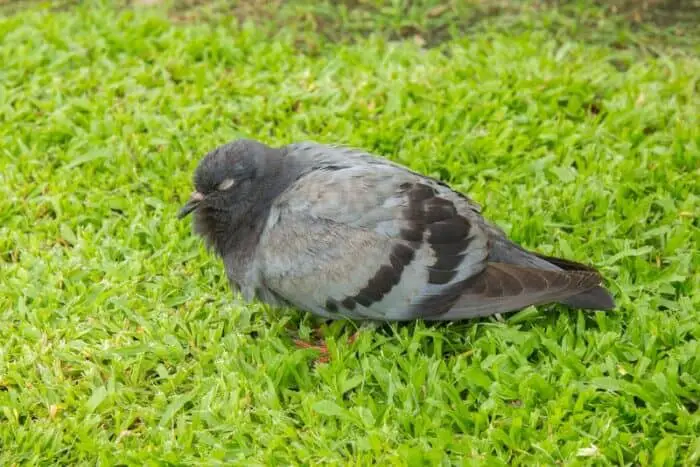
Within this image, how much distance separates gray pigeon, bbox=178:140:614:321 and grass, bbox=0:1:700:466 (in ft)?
0.73

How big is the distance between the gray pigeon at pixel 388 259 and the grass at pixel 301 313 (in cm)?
22

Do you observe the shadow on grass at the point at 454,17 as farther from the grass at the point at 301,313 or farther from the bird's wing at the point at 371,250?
the bird's wing at the point at 371,250

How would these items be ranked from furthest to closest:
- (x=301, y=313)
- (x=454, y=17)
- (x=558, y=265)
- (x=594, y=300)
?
(x=454, y=17)
(x=301, y=313)
(x=558, y=265)
(x=594, y=300)

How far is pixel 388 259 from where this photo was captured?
14.8 ft

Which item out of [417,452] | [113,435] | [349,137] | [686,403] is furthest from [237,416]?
[349,137]

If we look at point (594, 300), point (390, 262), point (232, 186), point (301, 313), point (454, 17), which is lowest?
point (301, 313)

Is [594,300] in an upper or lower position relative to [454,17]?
lower

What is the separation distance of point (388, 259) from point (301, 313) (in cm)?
79

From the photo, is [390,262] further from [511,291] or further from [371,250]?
[511,291]

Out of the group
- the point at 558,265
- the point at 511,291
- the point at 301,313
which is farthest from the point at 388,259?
the point at 558,265

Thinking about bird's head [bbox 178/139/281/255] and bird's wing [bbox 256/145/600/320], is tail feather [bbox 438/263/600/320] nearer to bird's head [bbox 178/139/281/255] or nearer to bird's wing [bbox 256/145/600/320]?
bird's wing [bbox 256/145/600/320]

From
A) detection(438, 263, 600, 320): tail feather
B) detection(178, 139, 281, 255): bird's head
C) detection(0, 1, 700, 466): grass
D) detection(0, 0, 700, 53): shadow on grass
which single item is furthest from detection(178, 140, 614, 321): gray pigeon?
detection(0, 0, 700, 53): shadow on grass

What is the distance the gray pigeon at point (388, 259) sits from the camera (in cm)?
450

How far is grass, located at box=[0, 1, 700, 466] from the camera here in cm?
420
